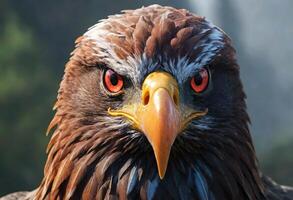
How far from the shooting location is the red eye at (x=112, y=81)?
346cm

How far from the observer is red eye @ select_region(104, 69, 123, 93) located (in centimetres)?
346

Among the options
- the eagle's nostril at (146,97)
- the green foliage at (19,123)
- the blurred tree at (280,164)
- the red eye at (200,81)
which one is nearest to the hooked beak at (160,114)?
the eagle's nostril at (146,97)

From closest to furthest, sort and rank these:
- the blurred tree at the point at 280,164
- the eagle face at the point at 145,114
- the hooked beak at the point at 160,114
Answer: the hooked beak at the point at 160,114 → the eagle face at the point at 145,114 → the blurred tree at the point at 280,164

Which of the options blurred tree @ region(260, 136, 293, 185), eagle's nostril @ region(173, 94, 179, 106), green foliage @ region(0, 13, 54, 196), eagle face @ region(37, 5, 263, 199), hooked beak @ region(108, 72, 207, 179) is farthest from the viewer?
green foliage @ region(0, 13, 54, 196)

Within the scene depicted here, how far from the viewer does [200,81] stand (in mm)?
3461

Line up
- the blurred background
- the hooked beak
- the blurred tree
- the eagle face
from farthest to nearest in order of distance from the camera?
the blurred background < the blurred tree < the eagle face < the hooked beak

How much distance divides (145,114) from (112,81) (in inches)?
12.5

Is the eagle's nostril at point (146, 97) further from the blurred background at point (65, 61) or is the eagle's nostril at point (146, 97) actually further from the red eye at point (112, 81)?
the blurred background at point (65, 61)

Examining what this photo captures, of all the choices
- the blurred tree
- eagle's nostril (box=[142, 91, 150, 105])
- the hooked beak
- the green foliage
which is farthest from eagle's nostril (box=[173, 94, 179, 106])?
the green foliage

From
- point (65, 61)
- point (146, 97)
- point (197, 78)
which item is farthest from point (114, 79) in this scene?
point (65, 61)

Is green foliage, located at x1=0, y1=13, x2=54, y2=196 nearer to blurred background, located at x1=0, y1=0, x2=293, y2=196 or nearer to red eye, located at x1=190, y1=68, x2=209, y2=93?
blurred background, located at x1=0, y1=0, x2=293, y2=196

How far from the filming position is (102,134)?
3.54m

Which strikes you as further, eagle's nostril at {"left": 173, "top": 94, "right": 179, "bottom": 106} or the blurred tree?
the blurred tree

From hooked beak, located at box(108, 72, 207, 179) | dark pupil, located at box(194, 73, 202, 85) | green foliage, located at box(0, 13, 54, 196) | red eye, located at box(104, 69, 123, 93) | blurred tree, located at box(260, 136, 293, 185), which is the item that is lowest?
blurred tree, located at box(260, 136, 293, 185)
